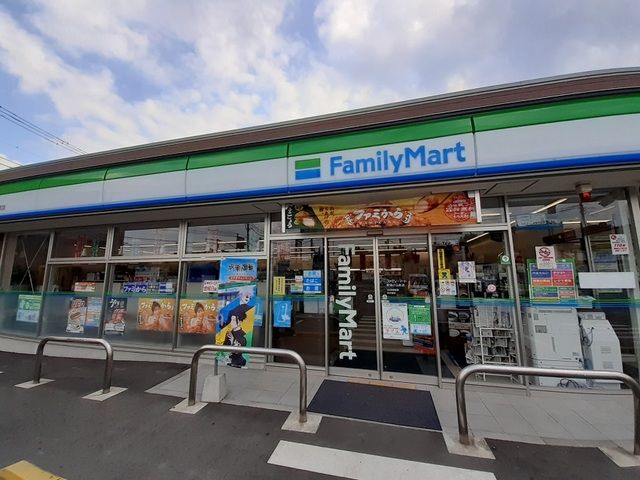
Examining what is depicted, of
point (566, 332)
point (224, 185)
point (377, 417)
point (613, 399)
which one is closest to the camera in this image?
point (377, 417)

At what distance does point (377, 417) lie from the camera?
348 centimetres

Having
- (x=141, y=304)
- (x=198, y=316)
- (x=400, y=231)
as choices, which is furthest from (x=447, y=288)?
(x=141, y=304)

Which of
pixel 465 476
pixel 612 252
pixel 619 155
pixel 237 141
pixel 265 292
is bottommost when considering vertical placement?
pixel 465 476

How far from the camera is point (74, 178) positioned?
6.09 meters

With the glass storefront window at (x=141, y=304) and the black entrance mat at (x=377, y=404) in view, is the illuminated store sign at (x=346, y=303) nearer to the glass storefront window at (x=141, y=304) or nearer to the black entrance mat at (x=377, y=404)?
the black entrance mat at (x=377, y=404)

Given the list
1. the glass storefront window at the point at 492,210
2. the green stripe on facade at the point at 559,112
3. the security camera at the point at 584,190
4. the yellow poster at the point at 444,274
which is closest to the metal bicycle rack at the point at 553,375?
the yellow poster at the point at 444,274

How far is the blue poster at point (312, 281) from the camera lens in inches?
205

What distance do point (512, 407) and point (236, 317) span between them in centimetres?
454

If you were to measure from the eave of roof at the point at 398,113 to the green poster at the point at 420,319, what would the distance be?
306 centimetres

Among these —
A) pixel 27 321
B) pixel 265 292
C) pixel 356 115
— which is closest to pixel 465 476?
pixel 265 292

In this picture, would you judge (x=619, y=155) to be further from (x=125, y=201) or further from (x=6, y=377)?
(x=6, y=377)

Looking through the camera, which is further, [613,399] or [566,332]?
[566,332]

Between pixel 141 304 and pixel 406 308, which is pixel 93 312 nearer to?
pixel 141 304

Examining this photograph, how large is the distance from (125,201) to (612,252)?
340 inches
